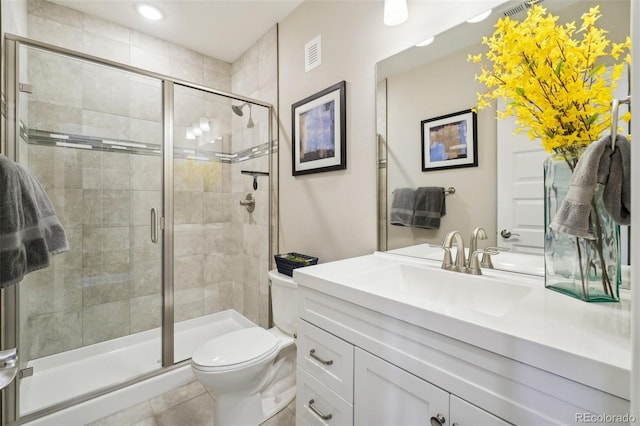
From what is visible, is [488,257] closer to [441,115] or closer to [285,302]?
[441,115]

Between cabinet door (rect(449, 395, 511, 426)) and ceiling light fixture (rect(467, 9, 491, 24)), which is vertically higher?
ceiling light fixture (rect(467, 9, 491, 24))

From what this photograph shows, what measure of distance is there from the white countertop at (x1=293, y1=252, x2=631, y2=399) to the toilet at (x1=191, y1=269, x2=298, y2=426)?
0.72 meters

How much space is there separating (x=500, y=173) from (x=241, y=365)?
4.43ft

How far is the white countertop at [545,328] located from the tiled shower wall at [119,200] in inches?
61.8

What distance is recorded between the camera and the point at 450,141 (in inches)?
45.6

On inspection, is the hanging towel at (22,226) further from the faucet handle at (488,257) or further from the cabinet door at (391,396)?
the faucet handle at (488,257)

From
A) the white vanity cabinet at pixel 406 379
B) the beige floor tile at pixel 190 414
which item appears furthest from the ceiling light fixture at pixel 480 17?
the beige floor tile at pixel 190 414

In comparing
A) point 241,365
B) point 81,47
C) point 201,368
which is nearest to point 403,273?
point 241,365

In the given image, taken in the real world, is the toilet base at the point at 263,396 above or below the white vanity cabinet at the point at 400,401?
below

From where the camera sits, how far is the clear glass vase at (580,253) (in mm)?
711

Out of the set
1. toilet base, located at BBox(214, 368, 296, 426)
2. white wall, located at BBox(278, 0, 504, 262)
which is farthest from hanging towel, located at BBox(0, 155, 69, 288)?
white wall, located at BBox(278, 0, 504, 262)

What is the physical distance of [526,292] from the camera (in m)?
0.84

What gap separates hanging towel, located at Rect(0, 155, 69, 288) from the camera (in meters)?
0.87

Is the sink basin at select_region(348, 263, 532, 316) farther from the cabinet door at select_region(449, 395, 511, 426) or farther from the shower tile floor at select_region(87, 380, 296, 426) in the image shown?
the shower tile floor at select_region(87, 380, 296, 426)
